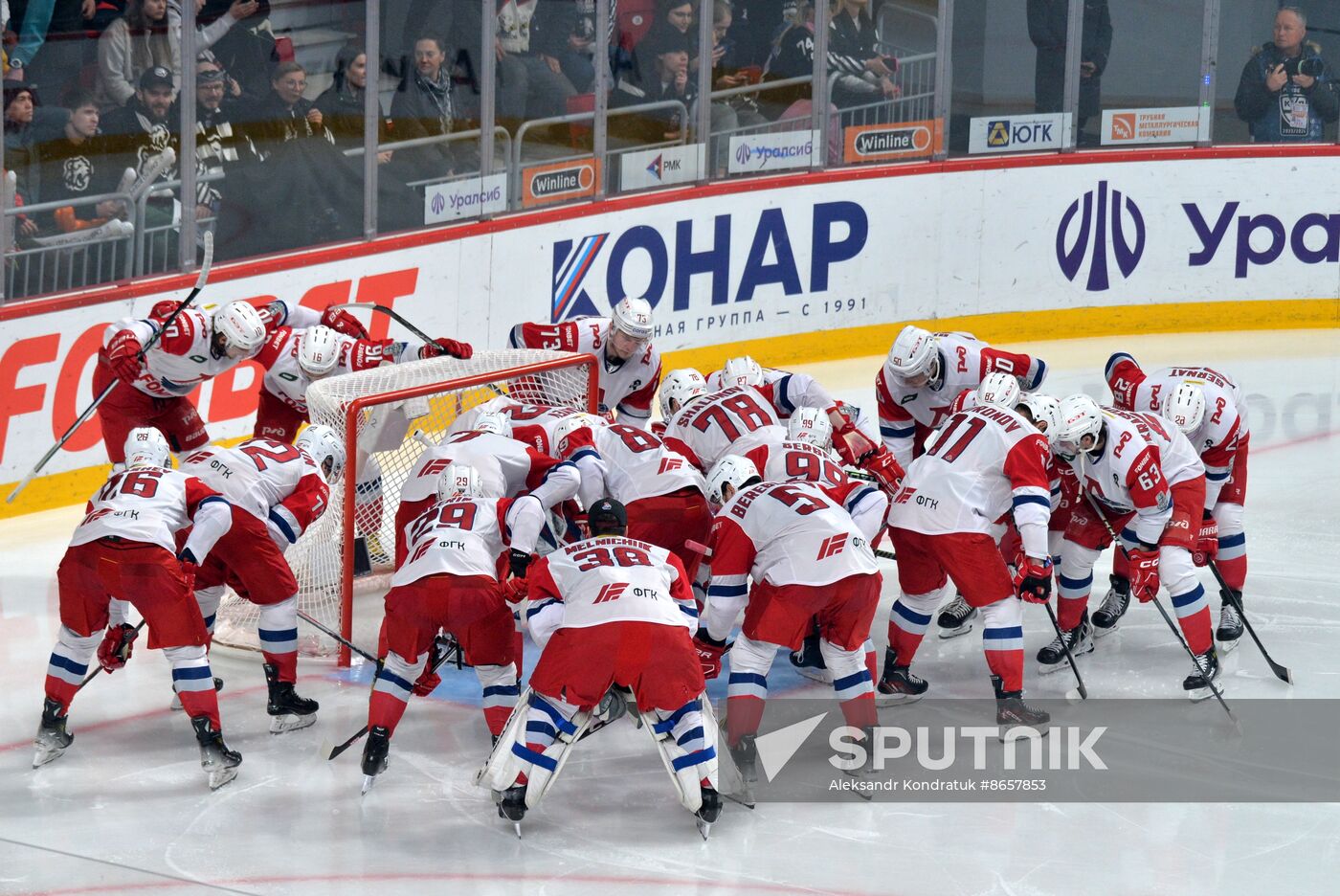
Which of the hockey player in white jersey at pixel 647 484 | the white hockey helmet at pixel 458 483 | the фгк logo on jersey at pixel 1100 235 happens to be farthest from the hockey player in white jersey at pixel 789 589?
the фгк logo on jersey at pixel 1100 235

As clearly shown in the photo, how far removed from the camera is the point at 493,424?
680 centimetres

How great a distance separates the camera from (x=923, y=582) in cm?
635

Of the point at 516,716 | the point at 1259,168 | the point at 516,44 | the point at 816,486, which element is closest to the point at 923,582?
the point at 816,486

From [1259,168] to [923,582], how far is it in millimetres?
6605

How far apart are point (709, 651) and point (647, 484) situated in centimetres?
69

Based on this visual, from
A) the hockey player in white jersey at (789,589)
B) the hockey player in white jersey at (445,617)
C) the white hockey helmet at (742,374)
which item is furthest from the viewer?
the white hockey helmet at (742,374)

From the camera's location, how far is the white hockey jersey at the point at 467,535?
18.7 ft

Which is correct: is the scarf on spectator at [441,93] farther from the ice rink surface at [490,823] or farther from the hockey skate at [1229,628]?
the hockey skate at [1229,628]

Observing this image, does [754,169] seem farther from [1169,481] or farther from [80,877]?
[80,877]

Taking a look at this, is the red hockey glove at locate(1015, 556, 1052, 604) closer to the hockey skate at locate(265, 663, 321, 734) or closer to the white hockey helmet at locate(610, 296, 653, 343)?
the white hockey helmet at locate(610, 296, 653, 343)

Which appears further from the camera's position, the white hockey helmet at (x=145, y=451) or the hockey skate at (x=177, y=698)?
the hockey skate at (x=177, y=698)

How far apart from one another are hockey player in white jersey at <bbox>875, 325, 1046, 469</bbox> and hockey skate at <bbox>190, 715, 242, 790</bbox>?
3.08 m

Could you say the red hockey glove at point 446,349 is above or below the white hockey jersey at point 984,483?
above

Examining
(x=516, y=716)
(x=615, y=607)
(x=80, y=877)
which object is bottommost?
(x=80, y=877)
